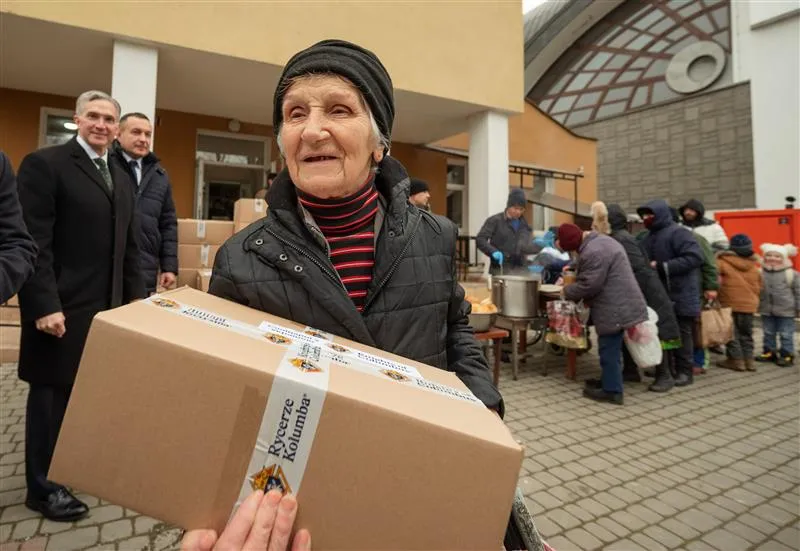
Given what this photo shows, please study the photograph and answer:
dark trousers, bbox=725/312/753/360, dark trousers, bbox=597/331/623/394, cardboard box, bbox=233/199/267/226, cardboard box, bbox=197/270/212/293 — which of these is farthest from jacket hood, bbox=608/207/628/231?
cardboard box, bbox=197/270/212/293

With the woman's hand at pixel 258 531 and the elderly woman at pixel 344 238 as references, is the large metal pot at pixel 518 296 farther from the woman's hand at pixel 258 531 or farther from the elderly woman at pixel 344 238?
the woman's hand at pixel 258 531

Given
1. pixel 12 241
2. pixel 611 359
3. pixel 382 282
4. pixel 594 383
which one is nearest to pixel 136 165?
pixel 12 241

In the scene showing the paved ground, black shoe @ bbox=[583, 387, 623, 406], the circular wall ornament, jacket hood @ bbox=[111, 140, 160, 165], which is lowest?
the paved ground

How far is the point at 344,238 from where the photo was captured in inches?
55.8

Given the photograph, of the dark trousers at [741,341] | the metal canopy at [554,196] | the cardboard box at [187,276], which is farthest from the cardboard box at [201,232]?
the metal canopy at [554,196]

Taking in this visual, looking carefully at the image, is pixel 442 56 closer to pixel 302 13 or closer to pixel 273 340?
→ pixel 302 13

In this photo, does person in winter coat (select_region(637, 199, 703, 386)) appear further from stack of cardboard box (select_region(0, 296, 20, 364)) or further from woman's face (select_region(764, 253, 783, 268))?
stack of cardboard box (select_region(0, 296, 20, 364))

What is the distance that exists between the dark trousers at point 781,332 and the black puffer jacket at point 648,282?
278cm

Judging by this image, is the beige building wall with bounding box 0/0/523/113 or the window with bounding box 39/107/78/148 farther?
the window with bounding box 39/107/78/148

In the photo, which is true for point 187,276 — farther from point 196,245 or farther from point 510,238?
point 510,238

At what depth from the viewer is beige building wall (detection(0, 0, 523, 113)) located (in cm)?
609

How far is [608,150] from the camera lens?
18688 mm

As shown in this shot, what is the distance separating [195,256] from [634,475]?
16.5ft

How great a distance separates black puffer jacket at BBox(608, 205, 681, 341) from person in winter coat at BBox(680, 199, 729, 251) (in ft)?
4.88
